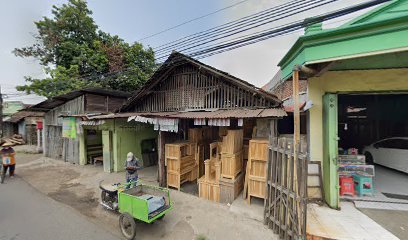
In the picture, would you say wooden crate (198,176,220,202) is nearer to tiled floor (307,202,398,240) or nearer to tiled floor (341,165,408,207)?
tiled floor (307,202,398,240)

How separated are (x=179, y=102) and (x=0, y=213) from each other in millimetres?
7210

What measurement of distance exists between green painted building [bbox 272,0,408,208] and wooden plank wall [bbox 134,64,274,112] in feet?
5.71

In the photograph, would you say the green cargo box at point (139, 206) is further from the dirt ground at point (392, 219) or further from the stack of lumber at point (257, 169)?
the dirt ground at point (392, 219)

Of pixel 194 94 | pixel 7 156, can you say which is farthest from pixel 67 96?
pixel 194 94

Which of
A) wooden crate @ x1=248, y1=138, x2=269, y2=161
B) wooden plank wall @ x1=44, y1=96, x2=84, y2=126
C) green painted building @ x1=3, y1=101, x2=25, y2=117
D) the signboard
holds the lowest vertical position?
wooden crate @ x1=248, y1=138, x2=269, y2=161

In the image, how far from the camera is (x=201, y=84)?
7.96 meters

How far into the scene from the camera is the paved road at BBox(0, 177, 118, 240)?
4.58m

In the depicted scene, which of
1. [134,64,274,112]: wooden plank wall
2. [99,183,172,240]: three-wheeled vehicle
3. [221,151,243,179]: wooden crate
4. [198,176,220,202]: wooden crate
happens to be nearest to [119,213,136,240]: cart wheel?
[99,183,172,240]: three-wheeled vehicle

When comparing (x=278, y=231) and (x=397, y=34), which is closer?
(x=397, y=34)

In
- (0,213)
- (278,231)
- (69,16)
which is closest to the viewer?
(278,231)

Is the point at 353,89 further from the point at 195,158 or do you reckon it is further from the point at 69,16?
the point at 69,16

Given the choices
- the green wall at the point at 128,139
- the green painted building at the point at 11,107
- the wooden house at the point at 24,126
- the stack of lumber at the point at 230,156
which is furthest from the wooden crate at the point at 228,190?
the green painted building at the point at 11,107

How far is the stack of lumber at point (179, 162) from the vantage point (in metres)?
7.36

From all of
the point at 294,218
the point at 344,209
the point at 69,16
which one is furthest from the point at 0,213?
the point at 69,16
